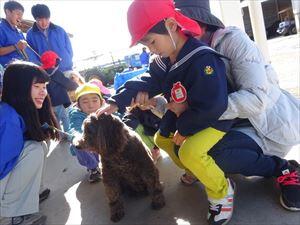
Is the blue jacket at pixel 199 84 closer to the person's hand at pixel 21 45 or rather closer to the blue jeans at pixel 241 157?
the blue jeans at pixel 241 157

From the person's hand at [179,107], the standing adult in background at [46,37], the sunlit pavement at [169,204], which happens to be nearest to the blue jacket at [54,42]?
the standing adult in background at [46,37]

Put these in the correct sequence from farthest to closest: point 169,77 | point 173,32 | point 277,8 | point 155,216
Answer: point 277,8
point 155,216
point 169,77
point 173,32

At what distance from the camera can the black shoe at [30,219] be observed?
257 centimetres

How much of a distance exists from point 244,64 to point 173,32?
18.4 inches

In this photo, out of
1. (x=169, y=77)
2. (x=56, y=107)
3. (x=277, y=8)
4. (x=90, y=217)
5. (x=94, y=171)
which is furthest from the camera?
(x=277, y=8)

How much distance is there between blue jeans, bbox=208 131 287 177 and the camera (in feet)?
6.94

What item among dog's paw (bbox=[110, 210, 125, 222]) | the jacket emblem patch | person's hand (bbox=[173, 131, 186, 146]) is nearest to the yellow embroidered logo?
the jacket emblem patch

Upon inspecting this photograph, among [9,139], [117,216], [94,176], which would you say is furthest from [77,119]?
[117,216]

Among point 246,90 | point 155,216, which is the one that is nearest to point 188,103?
point 246,90

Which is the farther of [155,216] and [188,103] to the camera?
[155,216]

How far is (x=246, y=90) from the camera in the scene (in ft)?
6.59

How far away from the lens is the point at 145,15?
1.83 meters

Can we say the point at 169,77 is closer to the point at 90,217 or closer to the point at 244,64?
the point at 244,64

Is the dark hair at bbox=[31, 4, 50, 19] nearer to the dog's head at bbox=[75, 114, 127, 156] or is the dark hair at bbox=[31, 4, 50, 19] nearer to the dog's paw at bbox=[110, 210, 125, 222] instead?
the dog's head at bbox=[75, 114, 127, 156]
